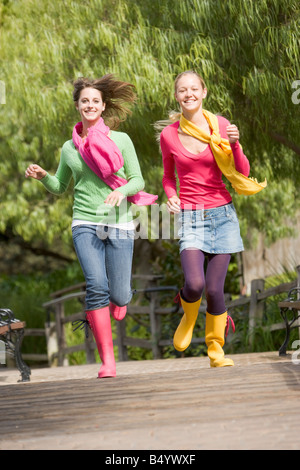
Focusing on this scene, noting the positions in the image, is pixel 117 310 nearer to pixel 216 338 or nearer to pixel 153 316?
pixel 216 338

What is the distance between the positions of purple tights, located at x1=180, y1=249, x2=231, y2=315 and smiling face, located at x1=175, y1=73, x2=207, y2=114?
2.98 feet

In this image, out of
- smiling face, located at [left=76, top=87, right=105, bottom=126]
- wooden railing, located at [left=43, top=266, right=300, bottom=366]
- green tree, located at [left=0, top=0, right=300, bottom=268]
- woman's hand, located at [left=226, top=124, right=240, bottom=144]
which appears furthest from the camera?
wooden railing, located at [left=43, top=266, right=300, bottom=366]

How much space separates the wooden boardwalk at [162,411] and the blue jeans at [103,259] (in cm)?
68

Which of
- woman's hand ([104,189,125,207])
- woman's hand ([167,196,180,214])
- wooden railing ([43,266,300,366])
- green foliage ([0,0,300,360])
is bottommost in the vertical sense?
wooden railing ([43,266,300,366])

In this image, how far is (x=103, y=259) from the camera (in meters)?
5.65

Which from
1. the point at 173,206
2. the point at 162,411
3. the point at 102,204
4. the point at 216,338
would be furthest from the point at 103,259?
the point at 162,411

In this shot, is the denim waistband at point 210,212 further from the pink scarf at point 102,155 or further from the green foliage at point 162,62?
the green foliage at point 162,62

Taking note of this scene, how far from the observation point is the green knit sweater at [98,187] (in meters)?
5.59

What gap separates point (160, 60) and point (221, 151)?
151 inches

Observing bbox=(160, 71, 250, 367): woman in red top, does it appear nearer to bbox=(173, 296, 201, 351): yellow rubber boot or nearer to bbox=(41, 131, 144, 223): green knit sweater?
bbox=(173, 296, 201, 351): yellow rubber boot

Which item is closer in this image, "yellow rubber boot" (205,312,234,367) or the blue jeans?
the blue jeans

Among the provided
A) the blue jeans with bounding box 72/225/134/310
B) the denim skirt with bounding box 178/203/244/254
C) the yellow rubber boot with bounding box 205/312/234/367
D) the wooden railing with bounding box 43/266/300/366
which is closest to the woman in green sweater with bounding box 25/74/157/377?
the blue jeans with bounding box 72/225/134/310

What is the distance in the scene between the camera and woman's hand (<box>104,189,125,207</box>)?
212 inches
